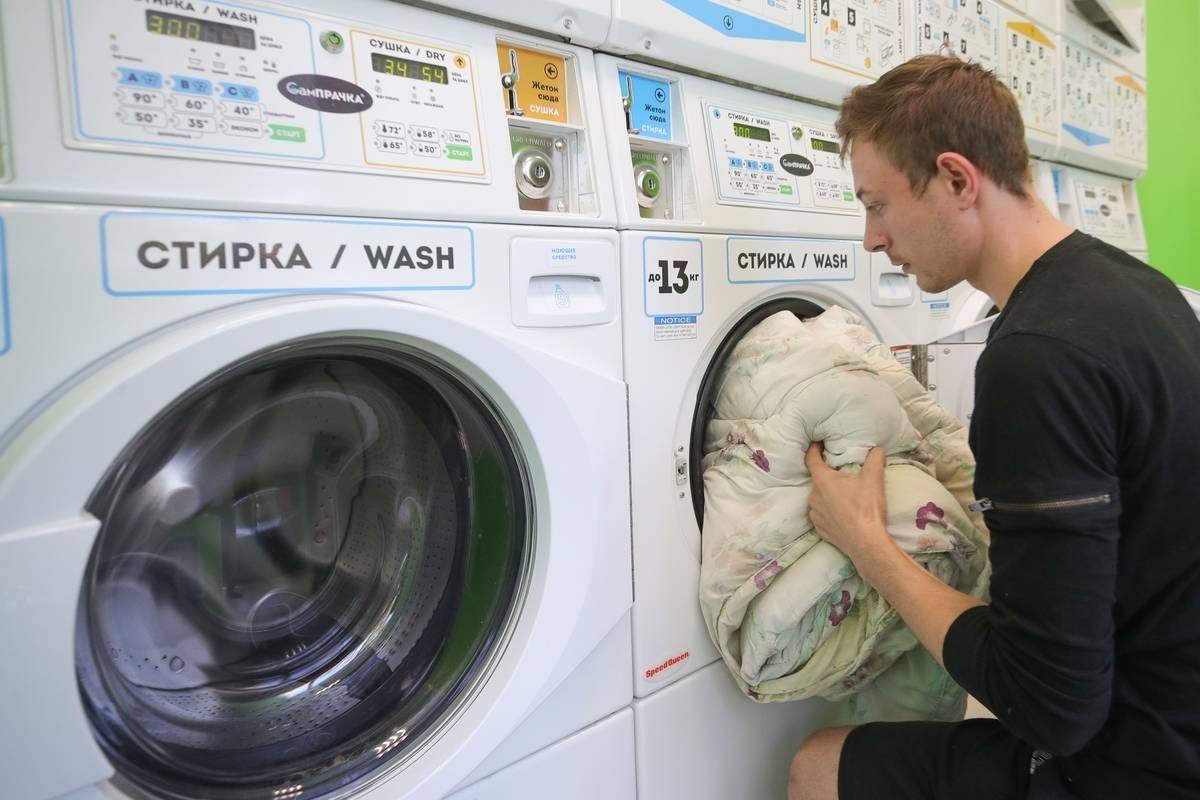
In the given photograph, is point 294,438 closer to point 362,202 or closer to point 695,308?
point 362,202

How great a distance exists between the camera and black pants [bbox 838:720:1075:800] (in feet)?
2.62

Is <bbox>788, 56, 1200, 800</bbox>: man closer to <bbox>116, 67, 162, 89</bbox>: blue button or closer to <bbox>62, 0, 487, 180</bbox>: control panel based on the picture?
<bbox>62, 0, 487, 180</bbox>: control panel

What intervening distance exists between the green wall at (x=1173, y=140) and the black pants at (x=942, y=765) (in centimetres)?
235

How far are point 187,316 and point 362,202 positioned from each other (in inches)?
7.0

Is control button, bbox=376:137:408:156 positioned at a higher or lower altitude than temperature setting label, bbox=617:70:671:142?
lower

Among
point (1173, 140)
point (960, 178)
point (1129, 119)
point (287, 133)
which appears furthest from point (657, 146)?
point (1173, 140)

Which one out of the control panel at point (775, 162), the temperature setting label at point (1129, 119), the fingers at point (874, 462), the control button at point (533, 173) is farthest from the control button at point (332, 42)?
the temperature setting label at point (1129, 119)

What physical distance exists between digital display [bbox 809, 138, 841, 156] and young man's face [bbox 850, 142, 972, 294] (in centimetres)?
30

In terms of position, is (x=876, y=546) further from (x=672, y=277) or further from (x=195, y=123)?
(x=195, y=123)

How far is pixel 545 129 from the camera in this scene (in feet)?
2.78

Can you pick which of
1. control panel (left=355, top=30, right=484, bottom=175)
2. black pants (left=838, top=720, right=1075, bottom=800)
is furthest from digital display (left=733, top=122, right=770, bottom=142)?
black pants (left=838, top=720, right=1075, bottom=800)

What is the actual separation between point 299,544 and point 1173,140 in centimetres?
307

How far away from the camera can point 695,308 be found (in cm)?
95

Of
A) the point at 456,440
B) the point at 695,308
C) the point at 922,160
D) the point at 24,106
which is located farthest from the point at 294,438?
the point at 922,160
